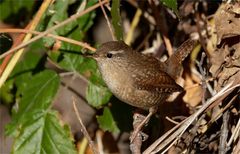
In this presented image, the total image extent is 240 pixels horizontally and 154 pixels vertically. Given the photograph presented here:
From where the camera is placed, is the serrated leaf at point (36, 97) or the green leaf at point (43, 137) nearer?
the green leaf at point (43, 137)

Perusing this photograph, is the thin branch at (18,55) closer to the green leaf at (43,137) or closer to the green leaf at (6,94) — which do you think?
the green leaf at (43,137)

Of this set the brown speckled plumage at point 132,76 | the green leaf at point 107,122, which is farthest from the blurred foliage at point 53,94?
the brown speckled plumage at point 132,76

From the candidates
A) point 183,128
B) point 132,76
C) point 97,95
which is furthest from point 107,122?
point 183,128

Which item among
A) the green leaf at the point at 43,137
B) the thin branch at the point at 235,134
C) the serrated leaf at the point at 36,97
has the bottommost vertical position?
the thin branch at the point at 235,134

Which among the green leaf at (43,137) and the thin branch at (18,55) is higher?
the thin branch at (18,55)

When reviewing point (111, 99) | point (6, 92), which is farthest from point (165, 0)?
point (6, 92)
